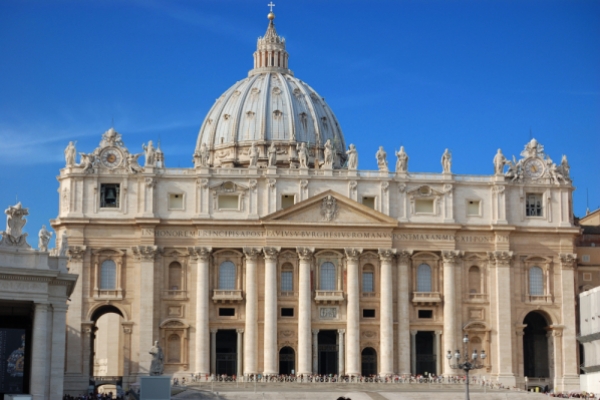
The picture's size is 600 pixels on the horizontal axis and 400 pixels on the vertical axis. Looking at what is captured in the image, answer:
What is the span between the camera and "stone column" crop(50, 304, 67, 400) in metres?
60.1

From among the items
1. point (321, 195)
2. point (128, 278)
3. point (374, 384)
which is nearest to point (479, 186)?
point (321, 195)

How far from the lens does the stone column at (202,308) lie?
9638 cm

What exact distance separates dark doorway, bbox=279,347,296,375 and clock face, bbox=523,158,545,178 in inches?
910

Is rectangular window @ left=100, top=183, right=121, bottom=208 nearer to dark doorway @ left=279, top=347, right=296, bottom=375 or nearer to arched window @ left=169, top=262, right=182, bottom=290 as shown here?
arched window @ left=169, top=262, right=182, bottom=290

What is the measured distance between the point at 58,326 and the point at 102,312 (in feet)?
129

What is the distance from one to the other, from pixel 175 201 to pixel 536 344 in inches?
1206

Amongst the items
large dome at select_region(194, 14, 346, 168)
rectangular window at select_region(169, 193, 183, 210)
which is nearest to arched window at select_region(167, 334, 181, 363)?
rectangular window at select_region(169, 193, 183, 210)

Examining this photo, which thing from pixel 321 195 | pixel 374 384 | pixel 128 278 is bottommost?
pixel 374 384

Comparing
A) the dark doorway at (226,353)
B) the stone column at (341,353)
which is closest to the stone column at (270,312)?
the dark doorway at (226,353)

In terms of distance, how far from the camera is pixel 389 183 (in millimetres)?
100500

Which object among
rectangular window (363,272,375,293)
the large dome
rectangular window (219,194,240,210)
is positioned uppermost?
the large dome

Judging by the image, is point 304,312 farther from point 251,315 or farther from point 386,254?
point 386,254

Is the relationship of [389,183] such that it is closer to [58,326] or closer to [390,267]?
[390,267]

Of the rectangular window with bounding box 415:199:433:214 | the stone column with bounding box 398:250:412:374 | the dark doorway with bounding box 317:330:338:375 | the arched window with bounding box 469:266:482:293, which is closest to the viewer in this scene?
the stone column with bounding box 398:250:412:374
